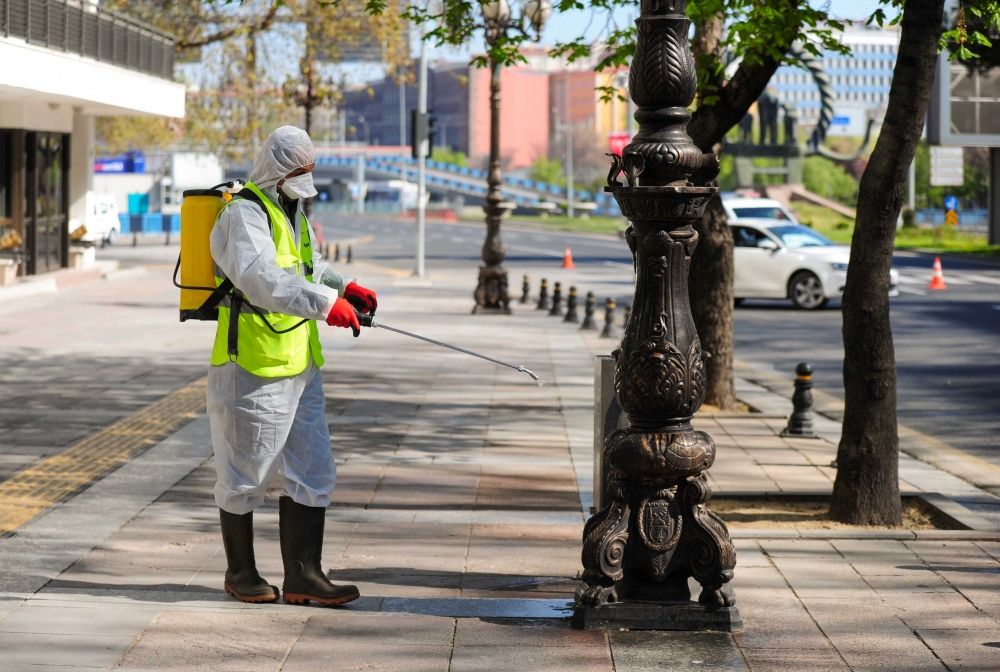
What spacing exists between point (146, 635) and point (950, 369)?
11425 millimetres

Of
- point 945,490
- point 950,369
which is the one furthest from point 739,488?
point 950,369

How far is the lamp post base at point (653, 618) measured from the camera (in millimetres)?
4922

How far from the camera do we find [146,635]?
4762 mm

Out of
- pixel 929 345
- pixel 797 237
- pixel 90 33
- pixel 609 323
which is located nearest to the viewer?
pixel 929 345

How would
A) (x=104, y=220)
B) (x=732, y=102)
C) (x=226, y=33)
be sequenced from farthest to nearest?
(x=104, y=220) < (x=226, y=33) < (x=732, y=102)

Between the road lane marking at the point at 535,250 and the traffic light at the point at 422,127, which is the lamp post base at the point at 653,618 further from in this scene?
the road lane marking at the point at 535,250

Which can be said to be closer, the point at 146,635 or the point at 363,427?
the point at 146,635

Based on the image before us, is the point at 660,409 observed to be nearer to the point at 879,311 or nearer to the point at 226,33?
the point at 879,311

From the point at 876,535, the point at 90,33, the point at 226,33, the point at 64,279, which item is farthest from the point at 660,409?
the point at 226,33

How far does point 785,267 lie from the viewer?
22.0m

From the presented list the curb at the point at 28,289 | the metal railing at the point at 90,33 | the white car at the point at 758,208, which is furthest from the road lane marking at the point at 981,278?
the curb at the point at 28,289

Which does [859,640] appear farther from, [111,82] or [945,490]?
[111,82]

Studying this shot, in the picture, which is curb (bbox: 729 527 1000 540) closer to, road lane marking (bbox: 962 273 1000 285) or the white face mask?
the white face mask

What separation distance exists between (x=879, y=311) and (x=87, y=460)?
4741mm
